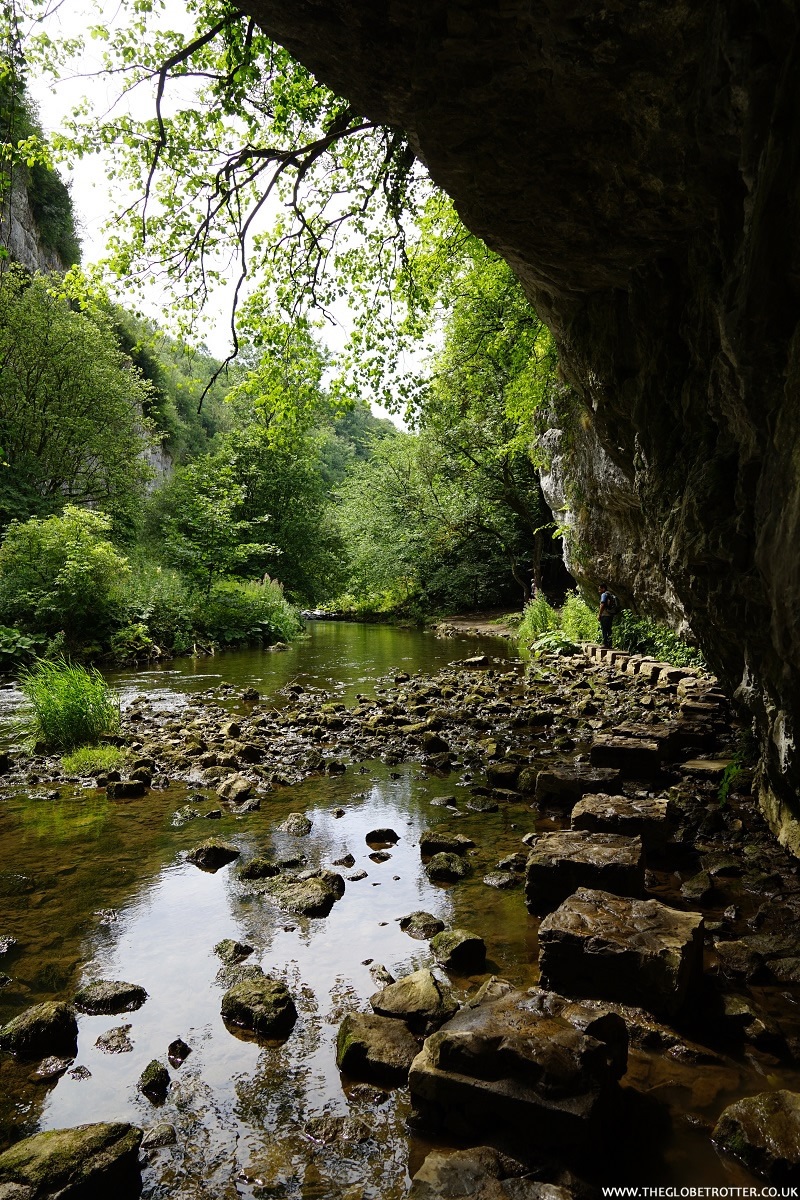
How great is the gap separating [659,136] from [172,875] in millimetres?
5780

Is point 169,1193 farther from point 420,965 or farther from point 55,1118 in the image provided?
point 420,965

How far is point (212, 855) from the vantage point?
15.6ft

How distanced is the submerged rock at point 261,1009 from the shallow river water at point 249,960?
0.07 metres

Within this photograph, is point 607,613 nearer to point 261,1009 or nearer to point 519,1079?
point 261,1009

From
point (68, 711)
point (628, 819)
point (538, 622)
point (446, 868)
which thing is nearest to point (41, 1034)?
point (446, 868)

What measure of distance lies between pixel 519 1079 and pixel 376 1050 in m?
0.69

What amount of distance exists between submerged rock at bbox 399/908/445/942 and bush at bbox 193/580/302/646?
56.0ft

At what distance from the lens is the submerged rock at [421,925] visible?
3.76 meters

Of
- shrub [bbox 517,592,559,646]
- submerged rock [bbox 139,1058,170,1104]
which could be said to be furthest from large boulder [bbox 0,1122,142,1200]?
shrub [bbox 517,592,559,646]

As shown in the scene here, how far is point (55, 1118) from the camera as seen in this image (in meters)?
2.46

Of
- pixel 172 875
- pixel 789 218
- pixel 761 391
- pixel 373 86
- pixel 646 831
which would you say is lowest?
pixel 172 875

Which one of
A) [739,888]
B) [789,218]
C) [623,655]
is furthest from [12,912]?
[623,655]

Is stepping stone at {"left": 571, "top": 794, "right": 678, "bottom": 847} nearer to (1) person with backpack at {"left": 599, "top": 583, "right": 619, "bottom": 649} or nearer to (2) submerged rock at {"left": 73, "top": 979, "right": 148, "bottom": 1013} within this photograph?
(2) submerged rock at {"left": 73, "top": 979, "right": 148, "bottom": 1013}

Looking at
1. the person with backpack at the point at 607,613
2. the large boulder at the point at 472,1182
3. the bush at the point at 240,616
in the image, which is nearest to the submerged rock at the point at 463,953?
the large boulder at the point at 472,1182
